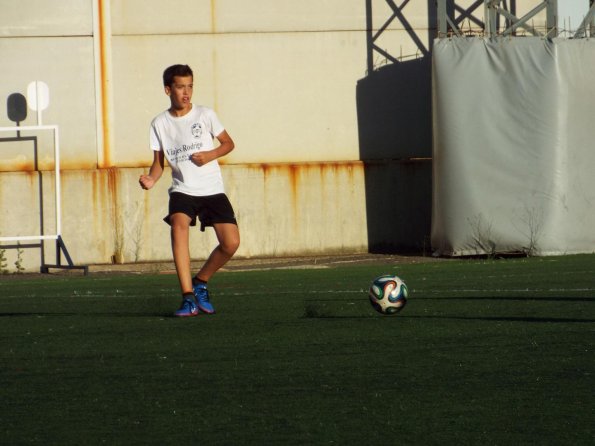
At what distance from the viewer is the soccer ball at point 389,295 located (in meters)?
8.91

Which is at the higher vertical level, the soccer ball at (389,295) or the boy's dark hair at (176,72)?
the boy's dark hair at (176,72)

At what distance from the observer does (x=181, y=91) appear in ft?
31.6

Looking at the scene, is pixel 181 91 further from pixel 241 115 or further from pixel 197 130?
pixel 241 115

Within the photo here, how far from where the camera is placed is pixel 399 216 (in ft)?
66.9

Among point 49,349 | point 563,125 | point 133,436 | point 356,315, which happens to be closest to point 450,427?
point 133,436

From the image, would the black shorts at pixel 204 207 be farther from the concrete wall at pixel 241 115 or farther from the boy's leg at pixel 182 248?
the concrete wall at pixel 241 115

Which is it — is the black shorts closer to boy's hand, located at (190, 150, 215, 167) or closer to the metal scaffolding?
boy's hand, located at (190, 150, 215, 167)

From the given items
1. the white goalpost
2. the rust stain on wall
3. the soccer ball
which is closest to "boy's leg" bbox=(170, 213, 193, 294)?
the soccer ball

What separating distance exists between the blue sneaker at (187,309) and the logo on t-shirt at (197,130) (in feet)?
4.11

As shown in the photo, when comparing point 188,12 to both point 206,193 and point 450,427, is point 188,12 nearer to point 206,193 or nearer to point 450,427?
point 206,193

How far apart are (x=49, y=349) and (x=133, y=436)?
2.89 meters

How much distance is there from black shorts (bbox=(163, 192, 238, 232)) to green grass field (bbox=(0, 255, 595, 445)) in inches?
29.6

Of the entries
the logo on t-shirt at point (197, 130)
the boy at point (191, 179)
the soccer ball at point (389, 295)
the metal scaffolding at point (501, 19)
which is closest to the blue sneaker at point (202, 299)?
the boy at point (191, 179)

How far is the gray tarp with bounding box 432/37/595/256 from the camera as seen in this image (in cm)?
1811
